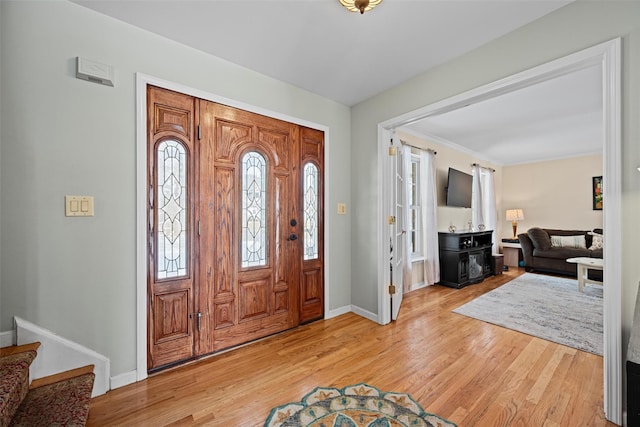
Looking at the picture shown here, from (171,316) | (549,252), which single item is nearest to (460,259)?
(549,252)

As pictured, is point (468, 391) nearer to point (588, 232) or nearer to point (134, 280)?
point (134, 280)

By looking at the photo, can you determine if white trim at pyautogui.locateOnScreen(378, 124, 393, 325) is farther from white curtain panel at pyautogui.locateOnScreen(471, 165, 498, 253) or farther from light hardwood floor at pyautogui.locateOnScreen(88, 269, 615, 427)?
white curtain panel at pyautogui.locateOnScreen(471, 165, 498, 253)

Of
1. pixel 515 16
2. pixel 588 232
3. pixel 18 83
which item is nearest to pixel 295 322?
pixel 18 83

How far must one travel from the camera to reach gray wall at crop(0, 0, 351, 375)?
158cm

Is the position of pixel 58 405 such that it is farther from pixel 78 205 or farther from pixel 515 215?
pixel 515 215

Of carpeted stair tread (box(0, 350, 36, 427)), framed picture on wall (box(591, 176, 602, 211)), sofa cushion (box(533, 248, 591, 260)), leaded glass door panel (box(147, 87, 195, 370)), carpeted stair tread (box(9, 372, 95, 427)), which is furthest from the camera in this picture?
framed picture on wall (box(591, 176, 602, 211))

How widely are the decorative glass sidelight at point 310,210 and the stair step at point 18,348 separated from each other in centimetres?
208

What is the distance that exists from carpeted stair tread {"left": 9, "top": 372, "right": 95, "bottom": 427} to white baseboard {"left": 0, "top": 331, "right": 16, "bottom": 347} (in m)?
0.31

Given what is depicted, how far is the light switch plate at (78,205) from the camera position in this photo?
1717 millimetres

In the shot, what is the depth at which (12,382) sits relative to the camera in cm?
123

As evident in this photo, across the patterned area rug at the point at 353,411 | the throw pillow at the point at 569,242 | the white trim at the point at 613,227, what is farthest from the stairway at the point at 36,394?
the throw pillow at the point at 569,242

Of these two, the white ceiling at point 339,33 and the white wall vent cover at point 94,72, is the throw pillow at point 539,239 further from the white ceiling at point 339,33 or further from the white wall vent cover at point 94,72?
the white wall vent cover at point 94,72

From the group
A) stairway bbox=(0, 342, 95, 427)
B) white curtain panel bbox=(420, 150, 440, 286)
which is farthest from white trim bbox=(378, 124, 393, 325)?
stairway bbox=(0, 342, 95, 427)

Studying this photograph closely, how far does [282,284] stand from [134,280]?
1.29 metres
